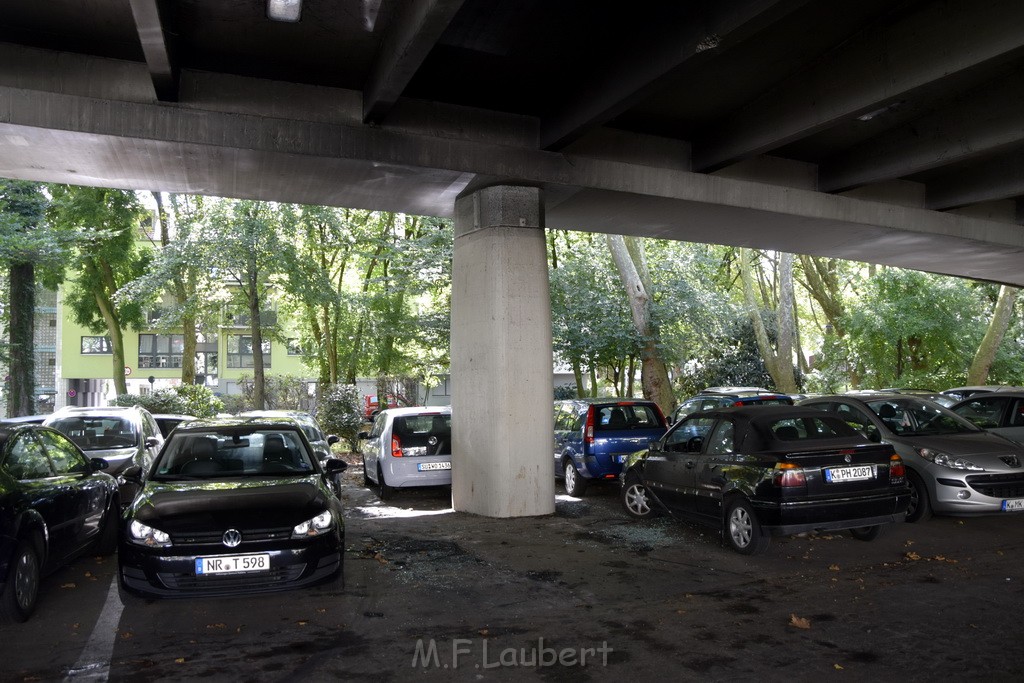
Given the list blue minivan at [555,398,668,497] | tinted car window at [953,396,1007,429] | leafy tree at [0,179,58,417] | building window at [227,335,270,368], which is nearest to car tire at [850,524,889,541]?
blue minivan at [555,398,668,497]

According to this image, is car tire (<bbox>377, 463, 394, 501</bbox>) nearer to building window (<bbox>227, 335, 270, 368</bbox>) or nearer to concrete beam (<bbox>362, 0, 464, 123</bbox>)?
concrete beam (<bbox>362, 0, 464, 123</bbox>)

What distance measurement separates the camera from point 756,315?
29266 millimetres

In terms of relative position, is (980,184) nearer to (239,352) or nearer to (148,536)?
(148,536)

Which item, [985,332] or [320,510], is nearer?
[320,510]

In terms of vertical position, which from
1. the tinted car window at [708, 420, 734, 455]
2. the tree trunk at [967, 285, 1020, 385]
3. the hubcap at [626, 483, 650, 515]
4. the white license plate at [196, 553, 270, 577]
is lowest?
the hubcap at [626, 483, 650, 515]

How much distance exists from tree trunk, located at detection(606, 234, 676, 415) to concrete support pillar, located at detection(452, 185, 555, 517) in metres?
11.9

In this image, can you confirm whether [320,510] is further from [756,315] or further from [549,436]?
[756,315]

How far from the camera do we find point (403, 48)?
332 inches

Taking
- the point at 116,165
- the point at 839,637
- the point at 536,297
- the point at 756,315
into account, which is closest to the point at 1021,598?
the point at 839,637

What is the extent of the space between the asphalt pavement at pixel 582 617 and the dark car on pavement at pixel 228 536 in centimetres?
39

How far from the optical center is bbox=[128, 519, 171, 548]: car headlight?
6.45 m

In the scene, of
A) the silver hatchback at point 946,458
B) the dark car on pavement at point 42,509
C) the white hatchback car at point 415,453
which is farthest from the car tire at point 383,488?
the silver hatchback at point 946,458

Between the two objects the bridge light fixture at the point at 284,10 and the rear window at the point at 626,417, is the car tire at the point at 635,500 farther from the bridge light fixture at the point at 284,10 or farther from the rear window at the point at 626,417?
the bridge light fixture at the point at 284,10

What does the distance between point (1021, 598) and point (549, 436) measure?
6.27 meters
